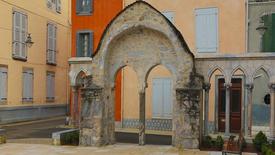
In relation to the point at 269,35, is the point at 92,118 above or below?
below

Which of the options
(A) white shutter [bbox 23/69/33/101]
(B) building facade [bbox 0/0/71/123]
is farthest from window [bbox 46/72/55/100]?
(A) white shutter [bbox 23/69/33/101]

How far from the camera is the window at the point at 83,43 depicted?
22953 millimetres

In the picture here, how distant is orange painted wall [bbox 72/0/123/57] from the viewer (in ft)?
73.2

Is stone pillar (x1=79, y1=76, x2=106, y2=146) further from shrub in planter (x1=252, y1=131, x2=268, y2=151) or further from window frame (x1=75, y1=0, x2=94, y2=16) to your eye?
window frame (x1=75, y1=0, x2=94, y2=16)

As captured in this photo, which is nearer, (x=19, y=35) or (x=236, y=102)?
(x=236, y=102)

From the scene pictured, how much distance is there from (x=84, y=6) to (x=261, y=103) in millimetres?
12298

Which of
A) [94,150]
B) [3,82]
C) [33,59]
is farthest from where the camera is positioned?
[33,59]

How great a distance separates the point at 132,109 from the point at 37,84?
9.77 metres

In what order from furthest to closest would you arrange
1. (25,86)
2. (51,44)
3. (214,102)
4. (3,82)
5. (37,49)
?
(51,44) → (37,49) → (25,86) → (3,82) → (214,102)

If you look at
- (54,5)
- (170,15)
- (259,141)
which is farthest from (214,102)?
(54,5)

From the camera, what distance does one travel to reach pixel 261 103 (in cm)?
1872

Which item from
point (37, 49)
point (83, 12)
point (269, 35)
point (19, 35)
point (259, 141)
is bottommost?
point (259, 141)

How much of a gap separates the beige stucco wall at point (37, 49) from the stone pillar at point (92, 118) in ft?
37.3

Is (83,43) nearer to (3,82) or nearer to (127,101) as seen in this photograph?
(127,101)
